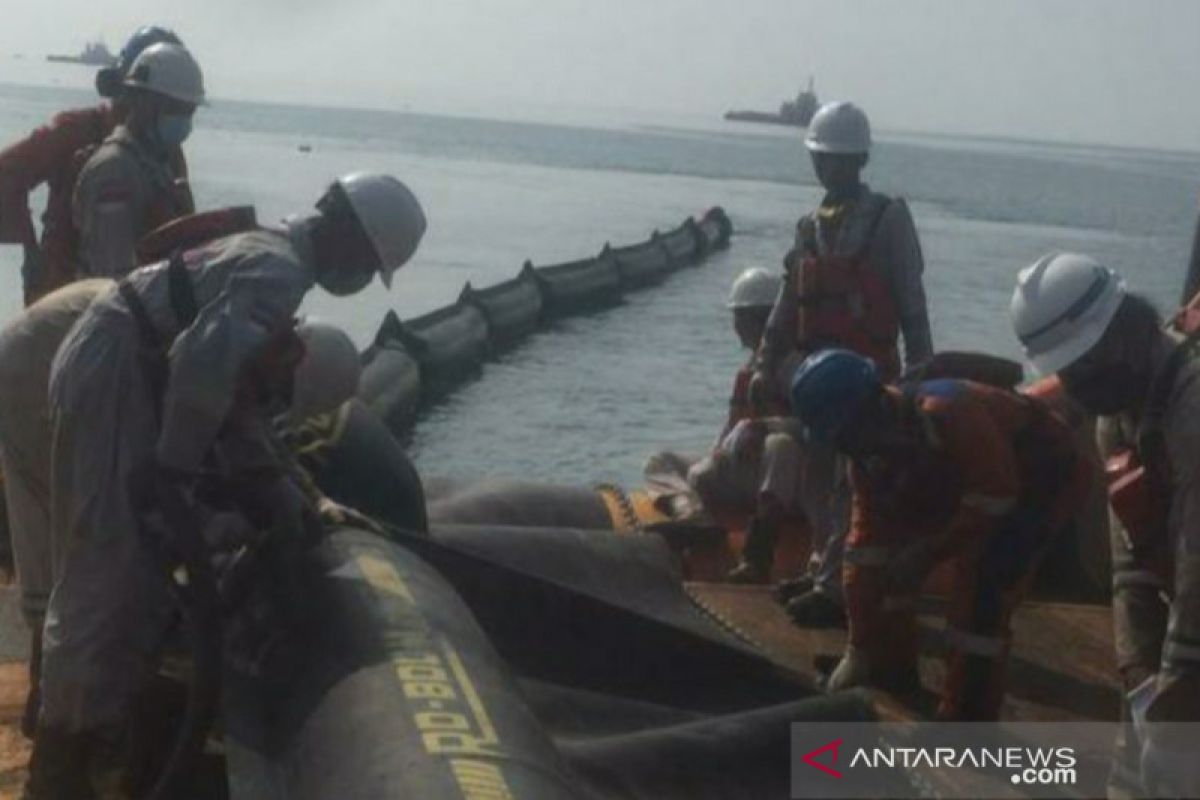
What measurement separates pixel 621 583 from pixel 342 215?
2094 millimetres

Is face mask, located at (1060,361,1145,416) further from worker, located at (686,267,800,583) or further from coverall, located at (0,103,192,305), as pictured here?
coverall, located at (0,103,192,305)

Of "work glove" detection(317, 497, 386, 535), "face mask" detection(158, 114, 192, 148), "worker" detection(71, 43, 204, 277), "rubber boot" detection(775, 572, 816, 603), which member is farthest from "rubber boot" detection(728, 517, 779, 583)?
"work glove" detection(317, 497, 386, 535)

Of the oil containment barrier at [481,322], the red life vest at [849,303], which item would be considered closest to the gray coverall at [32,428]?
the red life vest at [849,303]

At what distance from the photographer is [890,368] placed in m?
8.19

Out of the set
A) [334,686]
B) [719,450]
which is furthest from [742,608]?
[334,686]

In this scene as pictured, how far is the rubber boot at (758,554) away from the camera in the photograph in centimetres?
855

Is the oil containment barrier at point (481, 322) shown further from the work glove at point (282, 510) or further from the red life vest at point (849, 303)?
the work glove at point (282, 510)

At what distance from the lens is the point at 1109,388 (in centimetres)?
481

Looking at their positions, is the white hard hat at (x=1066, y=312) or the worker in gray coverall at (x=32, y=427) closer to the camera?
the white hard hat at (x=1066, y=312)

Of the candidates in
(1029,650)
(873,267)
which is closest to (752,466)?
(873,267)

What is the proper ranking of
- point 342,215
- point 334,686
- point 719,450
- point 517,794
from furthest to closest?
point 719,450
point 342,215
point 334,686
point 517,794

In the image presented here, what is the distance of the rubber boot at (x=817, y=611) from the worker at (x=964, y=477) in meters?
1.08

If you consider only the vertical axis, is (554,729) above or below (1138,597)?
below

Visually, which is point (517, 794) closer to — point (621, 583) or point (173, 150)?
point (621, 583)
